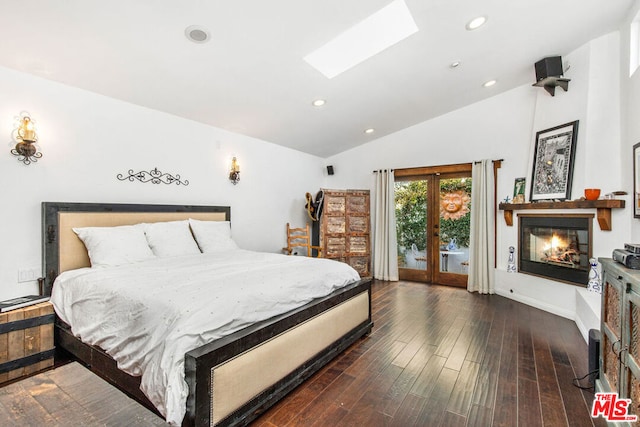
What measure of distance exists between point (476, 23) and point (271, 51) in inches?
77.0

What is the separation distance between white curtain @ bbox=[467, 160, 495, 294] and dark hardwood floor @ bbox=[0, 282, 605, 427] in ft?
4.07

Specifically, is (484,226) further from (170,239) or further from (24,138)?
(24,138)

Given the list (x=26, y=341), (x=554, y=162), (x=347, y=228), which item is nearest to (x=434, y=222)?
(x=347, y=228)

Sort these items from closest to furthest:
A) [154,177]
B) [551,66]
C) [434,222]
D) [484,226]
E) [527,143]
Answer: [154,177] < [551,66] < [527,143] < [484,226] < [434,222]

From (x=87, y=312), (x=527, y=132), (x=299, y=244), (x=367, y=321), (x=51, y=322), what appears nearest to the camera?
(x=87, y=312)

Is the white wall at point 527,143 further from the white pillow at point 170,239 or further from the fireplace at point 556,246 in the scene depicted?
the white pillow at point 170,239

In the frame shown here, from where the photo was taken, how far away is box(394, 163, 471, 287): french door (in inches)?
199

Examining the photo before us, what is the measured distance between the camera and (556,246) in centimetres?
394

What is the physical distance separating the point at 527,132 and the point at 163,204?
5158 mm

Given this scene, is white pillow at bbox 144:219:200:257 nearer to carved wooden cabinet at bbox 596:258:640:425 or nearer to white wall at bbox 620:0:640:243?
carved wooden cabinet at bbox 596:258:640:425

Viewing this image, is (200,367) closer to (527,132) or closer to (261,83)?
(261,83)

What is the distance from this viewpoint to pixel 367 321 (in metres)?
3.06

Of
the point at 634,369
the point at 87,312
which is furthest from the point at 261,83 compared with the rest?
the point at 634,369

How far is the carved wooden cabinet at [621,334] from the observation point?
146 cm
